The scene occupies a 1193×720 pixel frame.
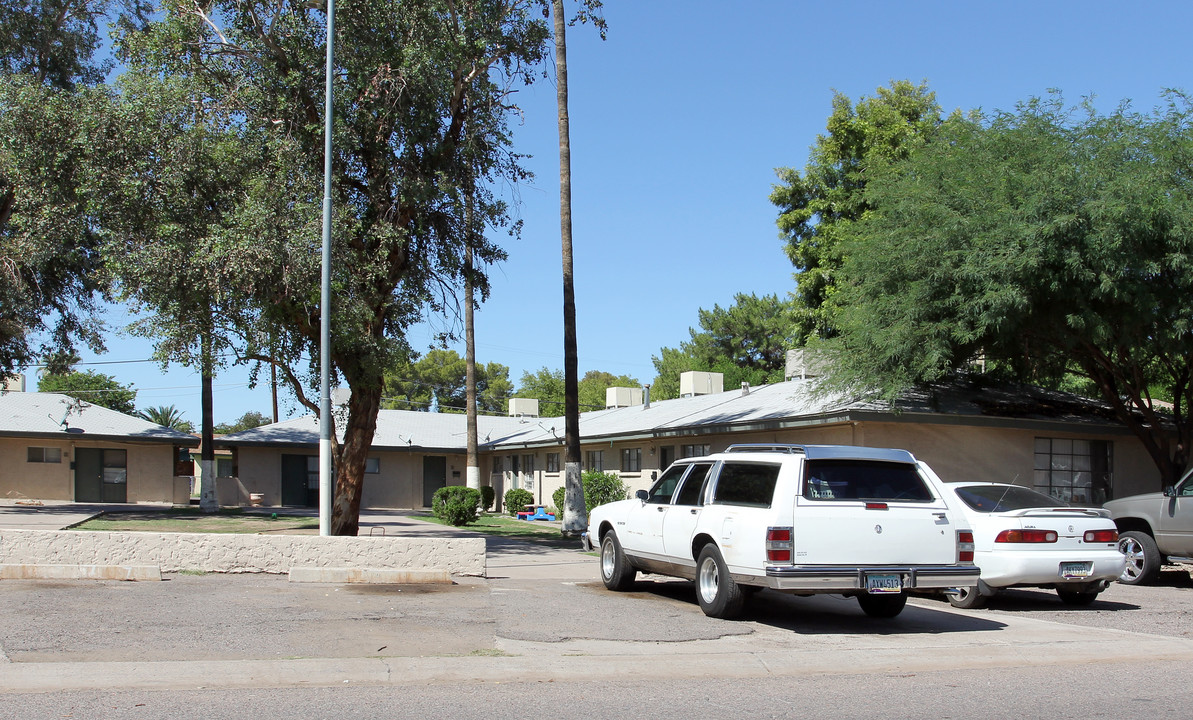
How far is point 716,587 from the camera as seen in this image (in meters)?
10.4

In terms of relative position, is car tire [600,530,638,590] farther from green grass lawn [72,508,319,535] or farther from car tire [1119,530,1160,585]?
green grass lawn [72,508,319,535]

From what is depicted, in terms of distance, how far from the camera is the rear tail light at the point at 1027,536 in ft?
38.1

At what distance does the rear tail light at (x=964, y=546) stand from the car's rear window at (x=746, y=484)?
195 cm

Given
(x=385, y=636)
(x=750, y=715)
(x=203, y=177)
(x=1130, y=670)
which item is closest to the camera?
(x=750, y=715)

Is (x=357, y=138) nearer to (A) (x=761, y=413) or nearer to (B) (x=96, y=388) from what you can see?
(A) (x=761, y=413)

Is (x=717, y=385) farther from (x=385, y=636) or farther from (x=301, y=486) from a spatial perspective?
(x=385, y=636)

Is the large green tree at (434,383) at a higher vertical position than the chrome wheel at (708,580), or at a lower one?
higher

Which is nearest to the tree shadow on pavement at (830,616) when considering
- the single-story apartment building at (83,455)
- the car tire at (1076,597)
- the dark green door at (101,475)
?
the car tire at (1076,597)

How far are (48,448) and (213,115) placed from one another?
76.1 ft

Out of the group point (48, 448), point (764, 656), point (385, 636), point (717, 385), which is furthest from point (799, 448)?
point (48, 448)

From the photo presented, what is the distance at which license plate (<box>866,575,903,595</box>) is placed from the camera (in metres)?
9.48

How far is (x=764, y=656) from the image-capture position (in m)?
8.59

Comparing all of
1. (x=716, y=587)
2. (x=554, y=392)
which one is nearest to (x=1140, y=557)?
(x=716, y=587)

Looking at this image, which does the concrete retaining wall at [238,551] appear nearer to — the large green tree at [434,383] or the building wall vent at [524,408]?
the building wall vent at [524,408]
